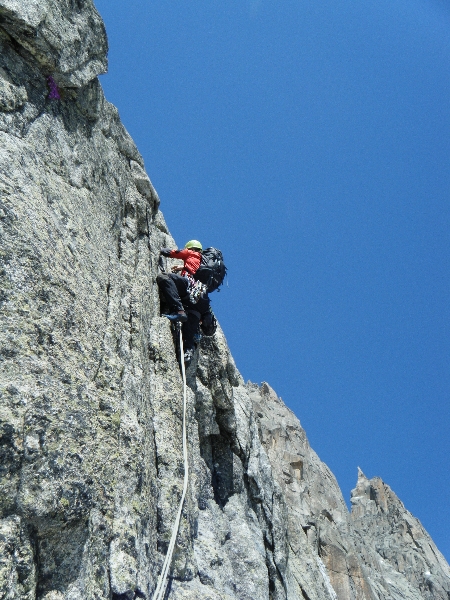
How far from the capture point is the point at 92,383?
257 inches

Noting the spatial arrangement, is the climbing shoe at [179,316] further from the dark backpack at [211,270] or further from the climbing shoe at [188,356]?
the dark backpack at [211,270]

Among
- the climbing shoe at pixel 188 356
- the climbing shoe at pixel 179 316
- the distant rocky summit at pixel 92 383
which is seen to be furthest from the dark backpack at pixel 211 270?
the climbing shoe at pixel 188 356

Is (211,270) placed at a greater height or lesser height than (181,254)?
lesser

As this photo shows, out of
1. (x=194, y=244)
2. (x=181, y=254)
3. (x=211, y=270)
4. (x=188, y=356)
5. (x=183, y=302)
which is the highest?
(x=194, y=244)

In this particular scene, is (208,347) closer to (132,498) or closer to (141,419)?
(141,419)

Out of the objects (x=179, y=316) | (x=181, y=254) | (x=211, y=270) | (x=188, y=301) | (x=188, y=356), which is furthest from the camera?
(x=181, y=254)

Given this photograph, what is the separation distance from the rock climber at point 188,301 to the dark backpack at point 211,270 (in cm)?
19

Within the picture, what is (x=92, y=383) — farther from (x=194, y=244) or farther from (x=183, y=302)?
(x=194, y=244)

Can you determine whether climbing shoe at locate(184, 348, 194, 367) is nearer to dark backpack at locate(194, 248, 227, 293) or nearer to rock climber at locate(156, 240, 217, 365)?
rock climber at locate(156, 240, 217, 365)

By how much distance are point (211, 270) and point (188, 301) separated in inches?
40.3

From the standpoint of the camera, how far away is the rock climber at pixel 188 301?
1151 centimetres

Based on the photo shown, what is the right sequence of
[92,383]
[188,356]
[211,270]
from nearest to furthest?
[92,383]
[188,356]
[211,270]

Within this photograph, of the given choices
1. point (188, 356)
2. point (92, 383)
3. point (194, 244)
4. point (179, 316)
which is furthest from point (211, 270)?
point (92, 383)

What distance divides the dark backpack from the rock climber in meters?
0.19
